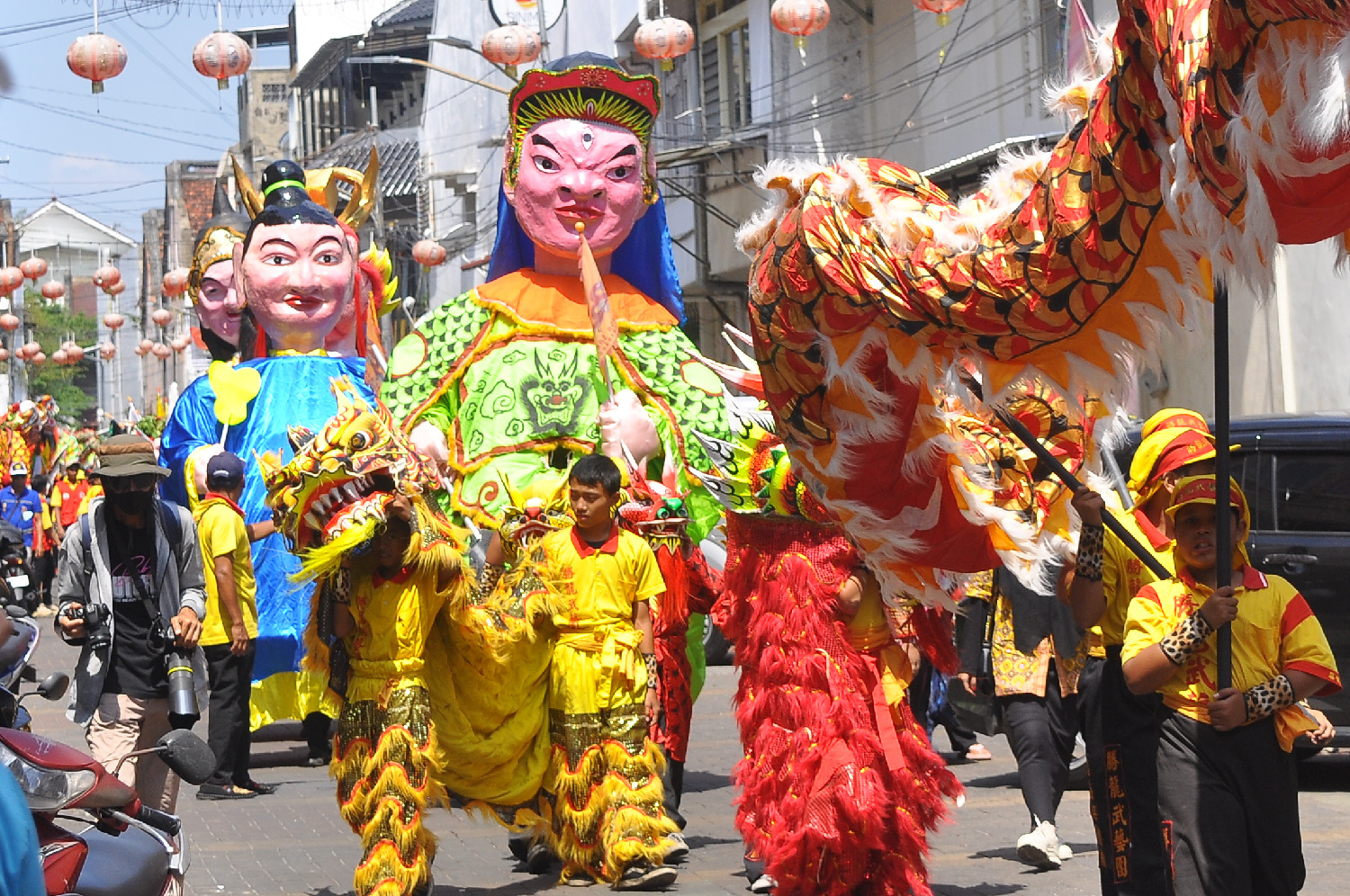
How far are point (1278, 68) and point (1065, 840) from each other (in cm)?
493

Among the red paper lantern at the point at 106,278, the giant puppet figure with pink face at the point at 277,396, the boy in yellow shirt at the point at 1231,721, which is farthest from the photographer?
the red paper lantern at the point at 106,278

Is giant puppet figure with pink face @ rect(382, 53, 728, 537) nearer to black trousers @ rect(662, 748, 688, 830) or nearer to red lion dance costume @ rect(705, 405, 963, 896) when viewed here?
black trousers @ rect(662, 748, 688, 830)

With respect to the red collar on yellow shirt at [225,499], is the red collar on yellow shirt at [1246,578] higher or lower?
lower

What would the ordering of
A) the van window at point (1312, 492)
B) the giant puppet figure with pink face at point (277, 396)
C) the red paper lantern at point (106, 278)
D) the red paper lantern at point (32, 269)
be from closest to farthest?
1. the van window at point (1312, 492)
2. the giant puppet figure with pink face at point (277, 396)
3. the red paper lantern at point (106, 278)
4. the red paper lantern at point (32, 269)

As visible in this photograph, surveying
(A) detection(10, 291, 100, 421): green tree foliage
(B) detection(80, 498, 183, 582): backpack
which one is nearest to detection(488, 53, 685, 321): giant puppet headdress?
(B) detection(80, 498, 183, 582): backpack

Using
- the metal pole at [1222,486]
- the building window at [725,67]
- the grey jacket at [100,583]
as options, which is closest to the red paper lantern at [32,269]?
the building window at [725,67]

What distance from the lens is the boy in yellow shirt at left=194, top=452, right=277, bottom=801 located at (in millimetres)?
8828

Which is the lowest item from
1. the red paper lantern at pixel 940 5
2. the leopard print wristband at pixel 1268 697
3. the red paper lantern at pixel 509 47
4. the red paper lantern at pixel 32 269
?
the leopard print wristband at pixel 1268 697

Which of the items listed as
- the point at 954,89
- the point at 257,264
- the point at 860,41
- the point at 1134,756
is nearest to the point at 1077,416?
the point at 1134,756

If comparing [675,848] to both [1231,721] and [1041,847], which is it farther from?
[1231,721]

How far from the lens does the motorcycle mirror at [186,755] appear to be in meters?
4.27

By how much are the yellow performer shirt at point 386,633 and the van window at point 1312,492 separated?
413 centimetres

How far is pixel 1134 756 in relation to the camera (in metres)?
4.64

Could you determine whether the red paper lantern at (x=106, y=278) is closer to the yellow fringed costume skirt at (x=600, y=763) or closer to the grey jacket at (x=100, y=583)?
the grey jacket at (x=100, y=583)
